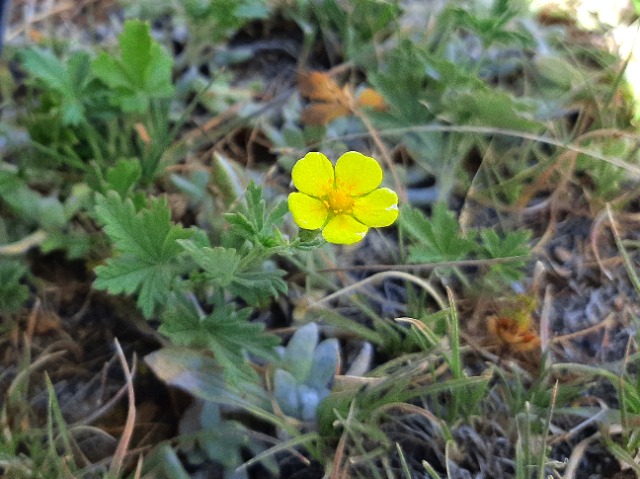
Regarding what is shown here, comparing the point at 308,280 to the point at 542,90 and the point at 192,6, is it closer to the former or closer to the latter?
the point at 192,6

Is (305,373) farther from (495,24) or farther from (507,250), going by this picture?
(495,24)

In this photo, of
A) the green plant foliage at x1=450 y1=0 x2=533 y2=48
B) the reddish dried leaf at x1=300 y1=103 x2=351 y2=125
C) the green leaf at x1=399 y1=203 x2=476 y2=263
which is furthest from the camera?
the reddish dried leaf at x1=300 y1=103 x2=351 y2=125

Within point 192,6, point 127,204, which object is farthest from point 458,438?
point 192,6

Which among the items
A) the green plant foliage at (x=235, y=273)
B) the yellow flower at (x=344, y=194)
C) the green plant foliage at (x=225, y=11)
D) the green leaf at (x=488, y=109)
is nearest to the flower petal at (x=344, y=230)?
the yellow flower at (x=344, y=194)

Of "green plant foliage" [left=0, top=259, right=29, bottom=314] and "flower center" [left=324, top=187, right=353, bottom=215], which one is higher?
"flower center" [left=324, top=187, right=353, bottom=215]

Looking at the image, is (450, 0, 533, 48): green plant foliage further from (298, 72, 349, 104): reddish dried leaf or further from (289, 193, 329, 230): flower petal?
(289, 193, 329, 230): flower petal

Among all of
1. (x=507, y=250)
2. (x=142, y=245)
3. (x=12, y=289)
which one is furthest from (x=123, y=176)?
(x=507, y=250)

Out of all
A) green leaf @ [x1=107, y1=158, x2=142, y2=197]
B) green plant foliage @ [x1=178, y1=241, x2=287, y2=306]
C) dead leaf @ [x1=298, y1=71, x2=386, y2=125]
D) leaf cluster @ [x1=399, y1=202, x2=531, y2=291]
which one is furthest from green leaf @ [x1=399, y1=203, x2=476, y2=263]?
green leaf @ [x1=107, y1=158, x2=142, y2=197]

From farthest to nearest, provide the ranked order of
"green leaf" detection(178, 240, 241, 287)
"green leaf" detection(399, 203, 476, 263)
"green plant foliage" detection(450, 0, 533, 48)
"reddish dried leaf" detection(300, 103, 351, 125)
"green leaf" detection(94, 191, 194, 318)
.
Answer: "reddish dried leaf" detection(300, 103, 351, 125)
"green plant foliage" detection(450, 0, 533, 48)
"green leaf" detection(399, 203, 476, 263)
"green leaf" detection(94, 191, 194, 318)
"green leaf" detection(178, 240, 241, 287)
